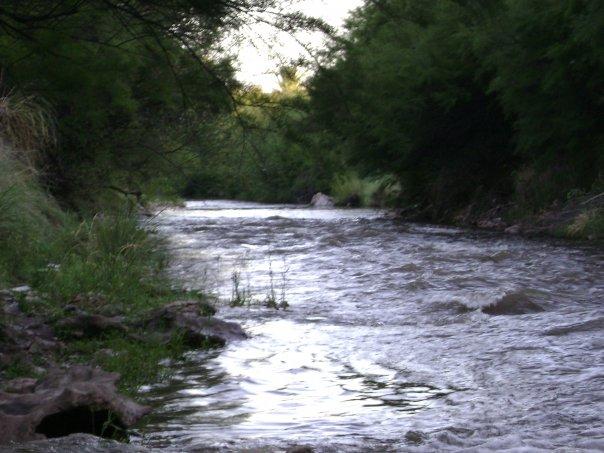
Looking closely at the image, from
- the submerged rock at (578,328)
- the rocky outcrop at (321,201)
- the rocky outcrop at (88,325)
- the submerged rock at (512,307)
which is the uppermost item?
the rocky outcrop at (88,325)

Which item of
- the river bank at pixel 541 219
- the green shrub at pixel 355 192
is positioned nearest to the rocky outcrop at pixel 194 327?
the river bank at pixel 541 219

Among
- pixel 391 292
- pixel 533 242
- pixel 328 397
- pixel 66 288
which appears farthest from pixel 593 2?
pixel 328 397

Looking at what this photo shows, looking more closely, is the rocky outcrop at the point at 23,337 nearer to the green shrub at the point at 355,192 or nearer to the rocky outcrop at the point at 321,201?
the green shrub at the point at 355,192

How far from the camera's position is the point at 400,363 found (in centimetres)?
761

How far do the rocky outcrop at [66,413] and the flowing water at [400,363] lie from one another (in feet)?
0.72

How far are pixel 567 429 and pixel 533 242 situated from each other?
13.2 metres

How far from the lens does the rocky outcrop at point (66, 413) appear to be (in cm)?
520

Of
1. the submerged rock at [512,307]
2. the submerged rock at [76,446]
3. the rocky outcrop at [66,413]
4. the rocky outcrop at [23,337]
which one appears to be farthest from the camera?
the submerged rock at [512,307]

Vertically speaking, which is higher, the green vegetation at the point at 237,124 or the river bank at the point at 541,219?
the green vegetation at the point at 237,124

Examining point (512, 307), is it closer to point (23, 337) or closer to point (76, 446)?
point (23, 337)

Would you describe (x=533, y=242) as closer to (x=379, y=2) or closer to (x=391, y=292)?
(x=391, y=292)

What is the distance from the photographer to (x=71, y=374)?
20.1 feet

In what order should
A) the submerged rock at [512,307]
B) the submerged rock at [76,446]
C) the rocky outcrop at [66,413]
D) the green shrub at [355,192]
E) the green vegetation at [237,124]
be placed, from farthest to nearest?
the green shrub at [355,192] < the submerged rock at [512,307] < the green vegetation at [237,124] < the rocky outcrop at [66,413] < the submerged rock at [76,446]

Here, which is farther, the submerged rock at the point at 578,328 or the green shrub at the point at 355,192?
the green shrub at the point at 355,192
